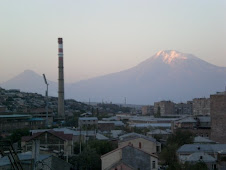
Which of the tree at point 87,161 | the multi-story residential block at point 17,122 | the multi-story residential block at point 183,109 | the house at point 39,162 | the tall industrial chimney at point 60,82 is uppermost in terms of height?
the tall industrial chimney at point 60,82

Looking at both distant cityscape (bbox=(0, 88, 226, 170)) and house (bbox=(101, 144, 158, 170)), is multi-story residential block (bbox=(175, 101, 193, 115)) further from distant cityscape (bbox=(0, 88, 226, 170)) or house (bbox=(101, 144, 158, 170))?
house (bbox=(101, 144, 158, 170))

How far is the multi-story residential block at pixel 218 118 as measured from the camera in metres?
28.1

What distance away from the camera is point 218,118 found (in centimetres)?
2856

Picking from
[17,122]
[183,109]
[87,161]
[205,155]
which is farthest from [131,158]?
[183,109]

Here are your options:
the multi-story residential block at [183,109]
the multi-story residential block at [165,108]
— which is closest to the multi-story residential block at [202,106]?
the multi-story residential block at [165,108]

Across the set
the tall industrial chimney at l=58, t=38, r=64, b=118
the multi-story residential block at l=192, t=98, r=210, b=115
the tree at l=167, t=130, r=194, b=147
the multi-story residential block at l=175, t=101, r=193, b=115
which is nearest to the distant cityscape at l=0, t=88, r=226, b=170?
the tree at l=167, t=130, r=194, b=147

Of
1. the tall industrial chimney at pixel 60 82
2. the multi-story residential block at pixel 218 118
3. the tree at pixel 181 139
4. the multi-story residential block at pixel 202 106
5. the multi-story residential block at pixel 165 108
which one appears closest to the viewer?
the tree at pixel 181 139

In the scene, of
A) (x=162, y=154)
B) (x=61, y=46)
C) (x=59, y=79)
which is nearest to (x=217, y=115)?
(x=162, y=154)

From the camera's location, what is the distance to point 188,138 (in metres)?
26.5

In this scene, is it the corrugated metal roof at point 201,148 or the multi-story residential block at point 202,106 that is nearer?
the corrugated metal roof at point 201,148

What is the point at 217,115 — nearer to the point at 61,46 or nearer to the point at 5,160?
the point at 5,160

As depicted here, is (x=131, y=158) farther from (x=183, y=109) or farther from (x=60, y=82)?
(x=183, y=109)

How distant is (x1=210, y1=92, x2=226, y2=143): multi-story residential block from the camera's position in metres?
28.1

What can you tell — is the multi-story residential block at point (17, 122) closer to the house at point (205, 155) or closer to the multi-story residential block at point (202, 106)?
the house at point (205, 155)
